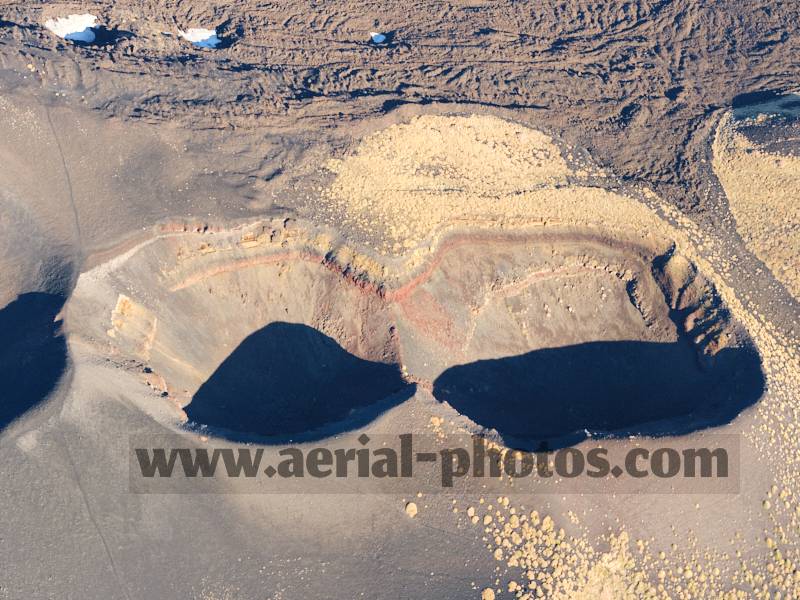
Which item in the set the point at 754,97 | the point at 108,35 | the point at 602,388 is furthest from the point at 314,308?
the point at 754,97

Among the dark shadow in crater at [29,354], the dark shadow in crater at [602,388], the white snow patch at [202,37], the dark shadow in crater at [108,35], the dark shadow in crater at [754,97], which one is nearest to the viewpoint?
the dark shadow in crater at [29,354]

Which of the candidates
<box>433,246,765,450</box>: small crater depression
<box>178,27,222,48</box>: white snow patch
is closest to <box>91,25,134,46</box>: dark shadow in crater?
<box>178,27,222,48</box>: white snow patch

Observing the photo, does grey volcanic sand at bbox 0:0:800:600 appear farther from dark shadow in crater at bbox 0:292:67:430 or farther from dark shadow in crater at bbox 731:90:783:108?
dark shadow in crater at bbox 731:90:783:108

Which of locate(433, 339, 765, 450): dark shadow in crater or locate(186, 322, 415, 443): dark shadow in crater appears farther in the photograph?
locate(433, 339, 765, 450): dark shadow in crater

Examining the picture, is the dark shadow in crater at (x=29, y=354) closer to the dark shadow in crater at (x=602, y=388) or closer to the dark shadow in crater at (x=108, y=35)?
the dark shadow in crater at (x=602, y=388)

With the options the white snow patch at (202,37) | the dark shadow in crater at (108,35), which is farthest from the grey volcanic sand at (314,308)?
the white snow patch at (202,37)

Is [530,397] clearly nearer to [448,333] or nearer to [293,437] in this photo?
[448,333]
